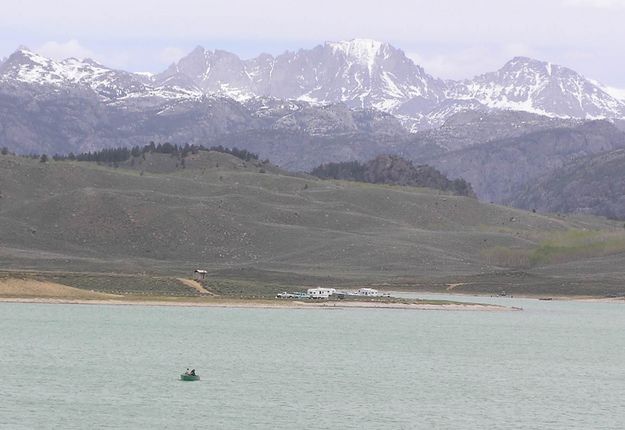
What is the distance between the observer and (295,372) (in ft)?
342

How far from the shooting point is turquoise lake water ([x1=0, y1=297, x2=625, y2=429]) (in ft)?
267

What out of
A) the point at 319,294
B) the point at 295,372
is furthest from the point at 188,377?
the point at 319,294

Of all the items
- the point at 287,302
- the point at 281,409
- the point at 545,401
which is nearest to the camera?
the point at 281,409

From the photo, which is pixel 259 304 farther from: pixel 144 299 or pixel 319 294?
pixel 319 294

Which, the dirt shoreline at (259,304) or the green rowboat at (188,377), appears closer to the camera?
the green rowboat at (188,377)

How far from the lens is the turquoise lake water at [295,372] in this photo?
81.4 metres

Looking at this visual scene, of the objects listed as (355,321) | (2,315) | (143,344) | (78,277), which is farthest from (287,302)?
(143,344)

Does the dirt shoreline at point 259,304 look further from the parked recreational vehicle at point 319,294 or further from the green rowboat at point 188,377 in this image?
the green rowboat at point 188,377

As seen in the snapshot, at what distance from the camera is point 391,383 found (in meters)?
99.5

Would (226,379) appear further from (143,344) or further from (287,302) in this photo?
(287,302)

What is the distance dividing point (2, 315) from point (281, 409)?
73414mm

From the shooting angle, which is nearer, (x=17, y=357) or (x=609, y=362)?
(x=17, y=357)

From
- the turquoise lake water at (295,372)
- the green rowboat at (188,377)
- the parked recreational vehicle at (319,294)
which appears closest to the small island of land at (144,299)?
the parked recreational vehicle at (319,294)

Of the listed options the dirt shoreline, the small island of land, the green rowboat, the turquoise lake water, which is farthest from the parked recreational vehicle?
the green rowboat
